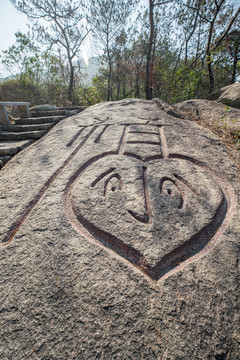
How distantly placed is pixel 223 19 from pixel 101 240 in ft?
35.0

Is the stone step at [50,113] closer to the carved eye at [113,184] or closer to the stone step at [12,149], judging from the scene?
the stone step at [12,149]

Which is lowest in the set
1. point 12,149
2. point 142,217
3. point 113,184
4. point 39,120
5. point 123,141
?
point 142,217

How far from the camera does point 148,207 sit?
1.50 meters

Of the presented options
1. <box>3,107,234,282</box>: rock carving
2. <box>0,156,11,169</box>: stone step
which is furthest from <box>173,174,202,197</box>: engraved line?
<box>0,156,11,169</box>: stone step

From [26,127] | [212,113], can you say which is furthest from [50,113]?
[212,113]

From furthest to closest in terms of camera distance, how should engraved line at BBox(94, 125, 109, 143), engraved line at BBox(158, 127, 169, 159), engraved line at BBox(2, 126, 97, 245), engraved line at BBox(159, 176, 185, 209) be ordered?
engraved line at BBox(94, 125, 109, 143), engraved line at BBox(158, 127, 169, 159), engraved line at BBox(159, 176, 185, 209), engraved line at BBox(2, 126, 97, 245)

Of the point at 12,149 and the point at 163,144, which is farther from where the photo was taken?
the point at 12,149

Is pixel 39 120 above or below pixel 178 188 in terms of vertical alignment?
above

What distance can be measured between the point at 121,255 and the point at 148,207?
44 cm

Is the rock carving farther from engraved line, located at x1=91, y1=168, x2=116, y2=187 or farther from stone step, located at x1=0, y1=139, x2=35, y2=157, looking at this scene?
stone step, located at x1=0, y1=139, x2=35, y2=157

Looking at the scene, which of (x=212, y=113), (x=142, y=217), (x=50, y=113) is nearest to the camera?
(x=142, y=217)

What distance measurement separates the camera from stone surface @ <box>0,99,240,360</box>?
0.92 metres

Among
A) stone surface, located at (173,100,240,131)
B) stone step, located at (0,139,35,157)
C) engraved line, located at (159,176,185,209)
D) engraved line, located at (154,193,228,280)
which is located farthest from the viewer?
stone surface, located at (173,100,240,131)

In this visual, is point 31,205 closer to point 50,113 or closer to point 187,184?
point 187,184
